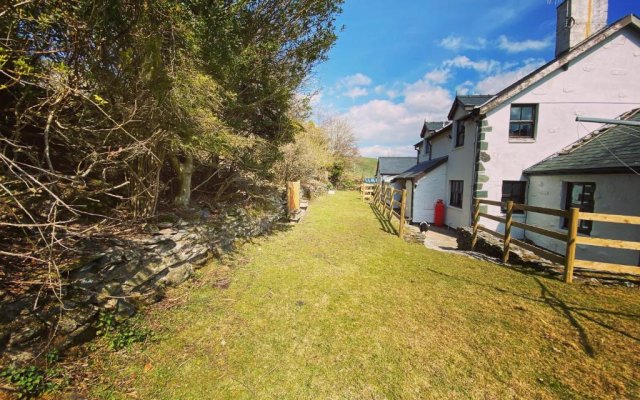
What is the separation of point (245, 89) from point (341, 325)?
20.1ft

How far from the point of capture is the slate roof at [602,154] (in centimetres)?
736

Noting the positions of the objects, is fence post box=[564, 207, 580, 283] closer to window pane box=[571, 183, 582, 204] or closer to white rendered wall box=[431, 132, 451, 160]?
window pane box=[571, 183, 582, 204]

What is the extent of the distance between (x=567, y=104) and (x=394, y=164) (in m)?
28.6

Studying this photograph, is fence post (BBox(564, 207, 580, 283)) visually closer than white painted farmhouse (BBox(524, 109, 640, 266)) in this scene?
Yes

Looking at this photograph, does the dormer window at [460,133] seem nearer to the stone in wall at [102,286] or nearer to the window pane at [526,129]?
the window pane at [526,129]

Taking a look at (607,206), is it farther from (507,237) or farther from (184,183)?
(184,183)

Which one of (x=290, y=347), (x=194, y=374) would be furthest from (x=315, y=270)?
(x=194, y=374)

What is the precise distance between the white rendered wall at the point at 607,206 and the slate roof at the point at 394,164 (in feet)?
89.7

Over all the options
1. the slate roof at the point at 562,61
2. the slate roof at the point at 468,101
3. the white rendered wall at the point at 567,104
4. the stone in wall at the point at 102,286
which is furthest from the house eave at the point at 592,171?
the stone in wall at the point at 102,286

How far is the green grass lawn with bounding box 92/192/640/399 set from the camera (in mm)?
2752

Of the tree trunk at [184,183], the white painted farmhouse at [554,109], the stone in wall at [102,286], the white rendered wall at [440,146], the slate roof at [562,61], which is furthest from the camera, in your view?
the white rendered wall at [440,146]

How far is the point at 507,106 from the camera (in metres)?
10.8

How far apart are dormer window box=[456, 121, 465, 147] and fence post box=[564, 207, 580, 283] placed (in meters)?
8.69

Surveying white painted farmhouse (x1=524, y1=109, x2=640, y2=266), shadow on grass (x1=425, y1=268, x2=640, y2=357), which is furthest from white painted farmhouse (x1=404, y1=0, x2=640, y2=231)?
shadow on grass (x1=425, y1=268, x2=640, y2=357)
